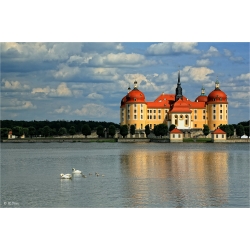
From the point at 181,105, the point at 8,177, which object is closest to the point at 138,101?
the point at 181,105

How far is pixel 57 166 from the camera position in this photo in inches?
819

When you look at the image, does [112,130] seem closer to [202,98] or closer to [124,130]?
[124,130]

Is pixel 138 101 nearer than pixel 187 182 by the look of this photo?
No

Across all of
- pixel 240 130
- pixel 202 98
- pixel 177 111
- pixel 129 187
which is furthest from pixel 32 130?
pixel 129 187

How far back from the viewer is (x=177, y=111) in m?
56.2

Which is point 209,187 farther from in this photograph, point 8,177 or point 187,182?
point 8,177

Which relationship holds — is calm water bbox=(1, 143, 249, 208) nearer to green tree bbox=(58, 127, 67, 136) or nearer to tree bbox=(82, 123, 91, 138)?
tree bbox=(82, 123, 91, 138)

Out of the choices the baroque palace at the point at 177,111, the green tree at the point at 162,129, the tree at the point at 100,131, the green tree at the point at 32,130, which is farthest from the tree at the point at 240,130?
the green tree at the point at 32,130

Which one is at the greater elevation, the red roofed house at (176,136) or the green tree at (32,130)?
the green tree at (32,130)

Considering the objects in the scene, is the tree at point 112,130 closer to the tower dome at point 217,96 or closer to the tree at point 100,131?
the tree at point 100,131

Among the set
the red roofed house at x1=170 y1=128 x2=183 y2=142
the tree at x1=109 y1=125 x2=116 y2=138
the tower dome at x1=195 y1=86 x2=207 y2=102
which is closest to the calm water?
the red roofed house at x1=170 y1=128 x2=183 y2=142

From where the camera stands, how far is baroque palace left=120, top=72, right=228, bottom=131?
185 ft

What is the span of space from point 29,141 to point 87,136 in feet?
17.9

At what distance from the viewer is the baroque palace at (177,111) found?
2217 inches
